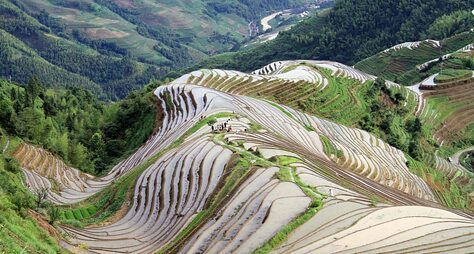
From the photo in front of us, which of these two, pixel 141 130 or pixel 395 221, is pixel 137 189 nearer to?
pixel 395 221

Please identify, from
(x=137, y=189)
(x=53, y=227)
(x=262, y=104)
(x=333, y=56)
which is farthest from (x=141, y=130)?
(x=333, y=56)

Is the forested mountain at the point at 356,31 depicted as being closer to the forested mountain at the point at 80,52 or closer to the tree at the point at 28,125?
the forested mountain at the point at 80,52

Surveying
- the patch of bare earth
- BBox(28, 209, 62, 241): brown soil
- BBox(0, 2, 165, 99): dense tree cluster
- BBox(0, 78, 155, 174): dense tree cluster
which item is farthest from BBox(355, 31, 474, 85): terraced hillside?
the patch of bare earth

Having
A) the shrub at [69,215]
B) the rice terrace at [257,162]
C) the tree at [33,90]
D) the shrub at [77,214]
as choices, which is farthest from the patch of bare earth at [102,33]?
the shrub at [69,215]

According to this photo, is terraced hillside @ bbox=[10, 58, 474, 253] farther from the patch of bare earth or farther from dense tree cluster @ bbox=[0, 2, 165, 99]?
the patch of bare earth

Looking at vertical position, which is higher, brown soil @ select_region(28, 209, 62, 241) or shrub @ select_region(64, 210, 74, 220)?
brown soil @ select_region(28, 209, 62, 241)
